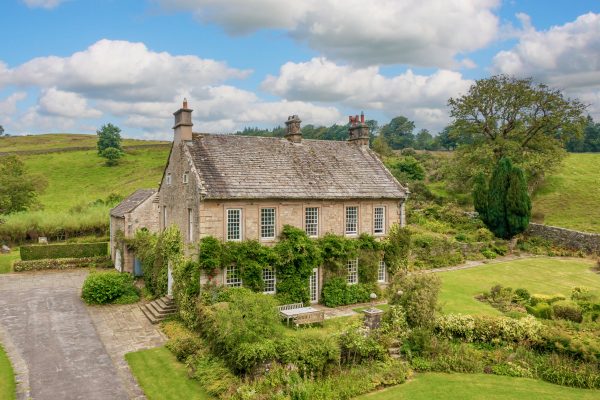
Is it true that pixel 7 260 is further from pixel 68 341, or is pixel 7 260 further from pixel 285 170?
pixel 285 170

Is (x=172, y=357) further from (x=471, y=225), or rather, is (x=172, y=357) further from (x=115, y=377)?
(x=471, y=225)

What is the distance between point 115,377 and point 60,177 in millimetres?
→ 71182

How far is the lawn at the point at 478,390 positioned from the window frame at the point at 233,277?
10375 millimetres

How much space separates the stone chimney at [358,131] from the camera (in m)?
33.2

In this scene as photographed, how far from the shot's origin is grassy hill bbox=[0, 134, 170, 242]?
48.9m

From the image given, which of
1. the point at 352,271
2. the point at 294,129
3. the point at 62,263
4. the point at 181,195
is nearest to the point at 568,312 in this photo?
the point at 352,271

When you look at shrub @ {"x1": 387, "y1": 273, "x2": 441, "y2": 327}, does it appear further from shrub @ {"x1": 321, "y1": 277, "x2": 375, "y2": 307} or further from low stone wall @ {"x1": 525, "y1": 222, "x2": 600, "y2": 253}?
low stone wall @ {"x1": 525, "y1": 222, "x2": 600, "y2": 253}

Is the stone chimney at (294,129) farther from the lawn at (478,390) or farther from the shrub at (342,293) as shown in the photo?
the lawn at (478,390)

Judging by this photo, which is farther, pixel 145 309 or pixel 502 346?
pixel 145 309

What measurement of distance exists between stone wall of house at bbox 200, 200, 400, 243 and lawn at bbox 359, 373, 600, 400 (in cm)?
1136

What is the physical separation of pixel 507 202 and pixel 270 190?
28311 millimetres

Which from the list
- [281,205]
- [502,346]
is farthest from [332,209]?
[502,346]

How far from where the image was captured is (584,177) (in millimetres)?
60281

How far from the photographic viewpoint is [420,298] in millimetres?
20875
